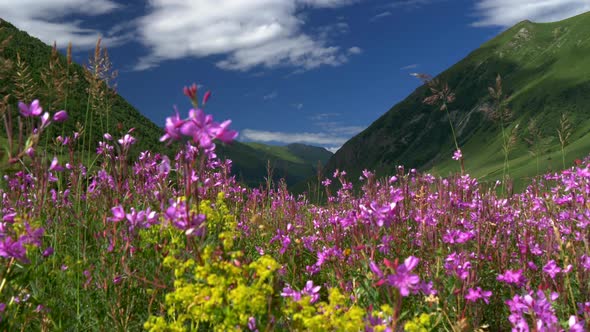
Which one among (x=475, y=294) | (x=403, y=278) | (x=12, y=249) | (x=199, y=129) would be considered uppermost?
(x=199, y=129)

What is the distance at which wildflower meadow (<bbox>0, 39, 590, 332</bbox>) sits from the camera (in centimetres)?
186

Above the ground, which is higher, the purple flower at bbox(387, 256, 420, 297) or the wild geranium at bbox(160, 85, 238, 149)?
the wild geranium at bbox(160, 85, 238, 149)

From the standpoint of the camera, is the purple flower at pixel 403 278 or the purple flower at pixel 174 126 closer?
the purple flower at pixel 174 126

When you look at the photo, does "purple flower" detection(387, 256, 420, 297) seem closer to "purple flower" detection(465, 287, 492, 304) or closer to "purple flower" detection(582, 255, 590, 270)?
"purple flower" detection(465, 287, 492, 304)

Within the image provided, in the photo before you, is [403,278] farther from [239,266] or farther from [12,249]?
[12,249]

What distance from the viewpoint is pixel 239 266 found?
1.95 m

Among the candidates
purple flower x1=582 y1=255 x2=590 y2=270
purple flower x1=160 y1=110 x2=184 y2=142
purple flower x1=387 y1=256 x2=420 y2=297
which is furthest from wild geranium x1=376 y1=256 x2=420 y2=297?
purple flower x1=582 y1=255 x2=590 y2=270

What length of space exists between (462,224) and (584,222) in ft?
2.85

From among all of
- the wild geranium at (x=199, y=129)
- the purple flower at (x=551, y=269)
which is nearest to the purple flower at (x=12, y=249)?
the wild geranium at (x=199, y=129)

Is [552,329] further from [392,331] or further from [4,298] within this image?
[4,298]

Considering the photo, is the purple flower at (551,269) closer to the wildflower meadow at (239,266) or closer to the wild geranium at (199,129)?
the wildflower meadow at (239,266)

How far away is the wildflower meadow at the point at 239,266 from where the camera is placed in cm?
186

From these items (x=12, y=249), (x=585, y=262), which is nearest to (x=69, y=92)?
(x=12, y=249)

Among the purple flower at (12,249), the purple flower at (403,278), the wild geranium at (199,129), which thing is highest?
the wild geranium at (199,129)
